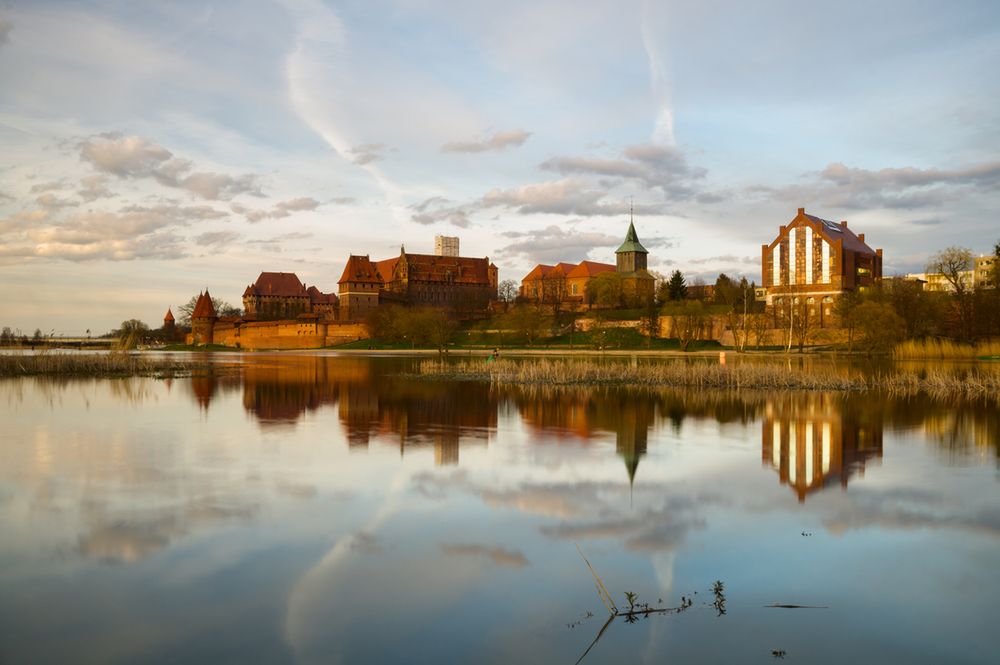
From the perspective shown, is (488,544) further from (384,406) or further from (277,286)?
(277,286)

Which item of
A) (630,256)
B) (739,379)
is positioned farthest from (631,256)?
(739,379)

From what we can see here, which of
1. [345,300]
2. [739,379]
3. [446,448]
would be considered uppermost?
[345,300]

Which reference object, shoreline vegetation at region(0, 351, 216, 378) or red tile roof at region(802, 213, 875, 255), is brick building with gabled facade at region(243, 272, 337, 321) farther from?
shoreline vegetation at region(0, 351, 216, 378)

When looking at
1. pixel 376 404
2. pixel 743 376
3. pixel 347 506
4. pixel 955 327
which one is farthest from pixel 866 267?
pixel 347 506

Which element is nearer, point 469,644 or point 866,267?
point 469,644

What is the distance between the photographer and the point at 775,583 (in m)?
5.93

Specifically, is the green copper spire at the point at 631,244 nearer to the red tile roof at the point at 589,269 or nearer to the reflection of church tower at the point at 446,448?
the red tile roof at the point at 589,269

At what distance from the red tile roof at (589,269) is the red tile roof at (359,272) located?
26.7m

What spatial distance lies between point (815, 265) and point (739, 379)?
4726 centimetres

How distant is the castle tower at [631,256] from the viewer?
100562 millimetres

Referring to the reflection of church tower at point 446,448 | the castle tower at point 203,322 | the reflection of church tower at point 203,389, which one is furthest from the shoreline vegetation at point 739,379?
the castle tower at point 203,322

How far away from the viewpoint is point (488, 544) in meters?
6.80

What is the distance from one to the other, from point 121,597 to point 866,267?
241ft

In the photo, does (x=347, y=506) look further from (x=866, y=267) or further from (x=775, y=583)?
(x=866, y=267)
